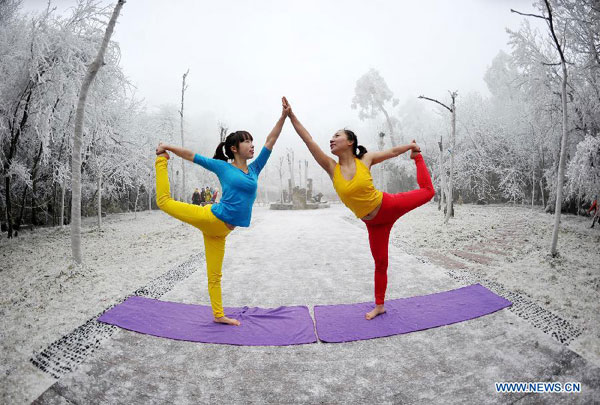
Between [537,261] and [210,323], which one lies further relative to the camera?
[537,261]

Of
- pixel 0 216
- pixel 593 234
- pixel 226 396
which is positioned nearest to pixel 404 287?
pixel 226 396

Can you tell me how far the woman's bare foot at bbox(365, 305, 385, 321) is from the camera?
301cm

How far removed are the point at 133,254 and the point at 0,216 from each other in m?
8.54

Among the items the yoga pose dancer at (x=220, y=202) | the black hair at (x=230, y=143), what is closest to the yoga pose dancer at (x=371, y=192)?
the black hair at (x=230, y=143)

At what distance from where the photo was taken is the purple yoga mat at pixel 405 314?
273cm

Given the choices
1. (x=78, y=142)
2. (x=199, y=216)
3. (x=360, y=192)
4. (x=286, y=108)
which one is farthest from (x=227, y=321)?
(x=78, y=142)

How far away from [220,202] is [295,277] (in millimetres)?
2371

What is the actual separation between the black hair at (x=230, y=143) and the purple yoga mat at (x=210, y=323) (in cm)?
170

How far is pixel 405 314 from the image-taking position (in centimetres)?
308

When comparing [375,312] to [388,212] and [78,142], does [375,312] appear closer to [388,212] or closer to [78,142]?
[388,212]

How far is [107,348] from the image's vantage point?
2.49 m

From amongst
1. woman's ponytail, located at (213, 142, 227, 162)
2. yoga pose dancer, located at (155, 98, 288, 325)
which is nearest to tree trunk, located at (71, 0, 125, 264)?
yoga pose dancer, located at (155, 98, 288, 325)

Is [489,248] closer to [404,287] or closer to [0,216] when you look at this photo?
[404,287]

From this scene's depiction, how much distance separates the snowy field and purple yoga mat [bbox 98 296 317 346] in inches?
5.6
